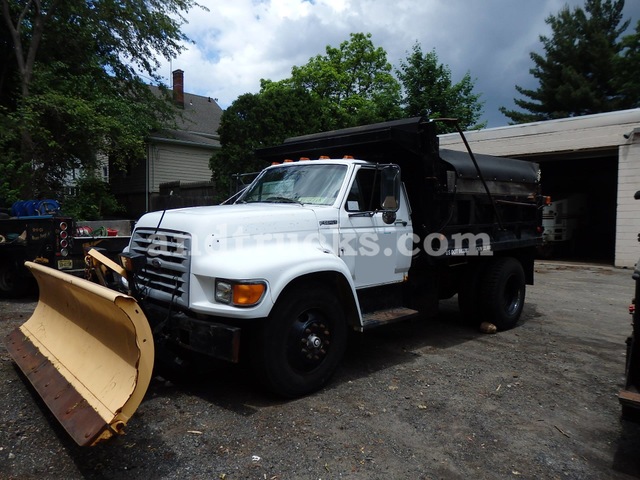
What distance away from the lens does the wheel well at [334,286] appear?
14.1 feet

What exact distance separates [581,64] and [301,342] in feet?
119

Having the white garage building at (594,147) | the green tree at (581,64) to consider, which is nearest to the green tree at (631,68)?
the green tree at (581,64)

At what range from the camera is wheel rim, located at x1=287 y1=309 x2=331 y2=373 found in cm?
427

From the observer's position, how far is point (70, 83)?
48.3 feet

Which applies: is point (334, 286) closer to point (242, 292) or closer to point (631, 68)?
point (242, 292)

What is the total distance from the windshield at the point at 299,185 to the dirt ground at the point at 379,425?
1863mm

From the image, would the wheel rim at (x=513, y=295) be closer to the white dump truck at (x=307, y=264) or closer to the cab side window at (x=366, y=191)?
the white dump truck at (x=307, y=264)

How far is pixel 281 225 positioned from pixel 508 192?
4.11 metres

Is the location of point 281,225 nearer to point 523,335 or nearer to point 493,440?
point 493,440

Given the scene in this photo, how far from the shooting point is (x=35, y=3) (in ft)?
49.8

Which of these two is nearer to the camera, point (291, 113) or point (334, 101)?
point (291, 113)

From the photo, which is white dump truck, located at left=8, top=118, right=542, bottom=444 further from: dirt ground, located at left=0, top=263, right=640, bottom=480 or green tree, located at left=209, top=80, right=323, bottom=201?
green tree, located at left=209, top=80, right=323, bottom=201

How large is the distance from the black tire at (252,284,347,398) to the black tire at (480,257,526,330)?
3.01 meters

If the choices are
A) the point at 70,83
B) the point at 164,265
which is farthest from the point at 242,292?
the point at 70,83
